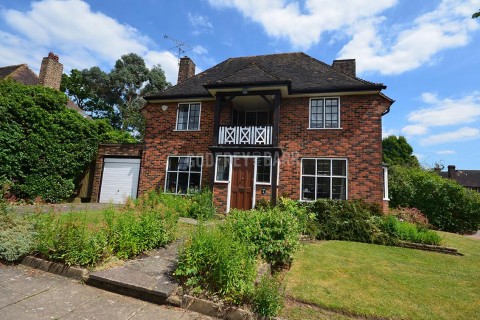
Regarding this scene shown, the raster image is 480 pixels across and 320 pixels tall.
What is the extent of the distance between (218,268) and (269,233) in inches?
61.9

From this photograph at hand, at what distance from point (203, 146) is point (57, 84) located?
14160 mm

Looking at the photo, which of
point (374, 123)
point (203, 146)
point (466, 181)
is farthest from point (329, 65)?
point (466, 181)

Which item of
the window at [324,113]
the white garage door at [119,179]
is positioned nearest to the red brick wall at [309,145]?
the window at [324,113]

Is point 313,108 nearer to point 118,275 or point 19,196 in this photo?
point 118,275

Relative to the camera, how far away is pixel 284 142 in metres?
12.4

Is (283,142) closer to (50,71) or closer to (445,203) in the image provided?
(445,203)

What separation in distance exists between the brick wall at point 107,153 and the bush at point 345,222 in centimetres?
1037

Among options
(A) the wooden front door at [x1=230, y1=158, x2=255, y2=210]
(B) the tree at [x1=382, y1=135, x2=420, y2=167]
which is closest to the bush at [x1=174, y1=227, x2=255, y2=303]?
(A) the wooden front door at [x1=230, y1=158, x2=255, y2=210]

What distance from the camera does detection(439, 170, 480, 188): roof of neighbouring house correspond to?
4616cm

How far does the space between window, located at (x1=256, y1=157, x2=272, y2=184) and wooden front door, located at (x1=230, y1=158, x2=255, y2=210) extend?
33cm

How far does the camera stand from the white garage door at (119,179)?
14.4 metres

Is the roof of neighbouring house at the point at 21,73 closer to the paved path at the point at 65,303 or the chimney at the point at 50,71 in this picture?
the chimney at the point at 50,71

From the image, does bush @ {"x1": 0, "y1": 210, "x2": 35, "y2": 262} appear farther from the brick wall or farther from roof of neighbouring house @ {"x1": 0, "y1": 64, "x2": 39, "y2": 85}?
roof of neighbouring house @ {"x1": 0, "y1": 64, "x2": 39, "y2": 85}

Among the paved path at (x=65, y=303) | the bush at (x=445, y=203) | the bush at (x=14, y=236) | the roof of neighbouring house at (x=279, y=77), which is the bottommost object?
the paved path at (x=65, y=303)
